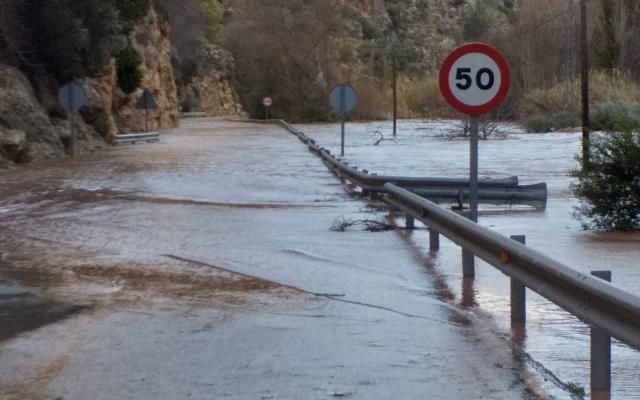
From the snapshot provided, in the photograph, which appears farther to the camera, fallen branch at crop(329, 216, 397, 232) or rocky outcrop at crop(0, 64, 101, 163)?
rocky outcrop at crop(0, 64, 101, 163)

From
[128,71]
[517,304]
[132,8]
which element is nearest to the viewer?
[517,304]

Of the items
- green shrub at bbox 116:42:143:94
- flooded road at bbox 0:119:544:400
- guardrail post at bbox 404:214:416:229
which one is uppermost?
green shrub at bbox 116:42:143:94

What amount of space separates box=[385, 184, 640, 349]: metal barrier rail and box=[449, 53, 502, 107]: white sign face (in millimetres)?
1126

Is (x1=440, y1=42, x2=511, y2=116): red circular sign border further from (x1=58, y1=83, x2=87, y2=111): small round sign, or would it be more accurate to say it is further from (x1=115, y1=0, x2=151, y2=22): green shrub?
(x1=115, y1=0, x2=151, y2=22): green shrub

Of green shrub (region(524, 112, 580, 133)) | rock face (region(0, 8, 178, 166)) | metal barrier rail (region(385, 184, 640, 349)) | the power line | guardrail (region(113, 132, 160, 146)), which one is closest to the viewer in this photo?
metal barrier rail (region(385, 184, 640, 349))

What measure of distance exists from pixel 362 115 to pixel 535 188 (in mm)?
64269

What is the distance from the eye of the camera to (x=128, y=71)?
51.6m

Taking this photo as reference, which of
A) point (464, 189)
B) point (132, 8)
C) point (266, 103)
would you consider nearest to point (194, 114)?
point (266, 103)

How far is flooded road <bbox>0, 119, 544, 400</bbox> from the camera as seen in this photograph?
701 centimetres

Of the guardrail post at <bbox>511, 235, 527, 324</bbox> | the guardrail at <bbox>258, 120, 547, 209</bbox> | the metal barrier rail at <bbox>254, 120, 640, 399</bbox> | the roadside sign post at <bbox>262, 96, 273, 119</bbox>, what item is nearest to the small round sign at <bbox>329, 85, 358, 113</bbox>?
the guardrail at <bbox>258, 120, 547, 209</bbox>

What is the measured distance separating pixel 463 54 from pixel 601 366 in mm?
4907

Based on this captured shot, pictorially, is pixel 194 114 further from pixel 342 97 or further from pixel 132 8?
pixel 342 97

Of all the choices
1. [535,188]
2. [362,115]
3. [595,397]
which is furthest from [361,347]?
[362,115]

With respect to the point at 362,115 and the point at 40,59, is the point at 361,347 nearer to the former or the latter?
the point at 40,59
